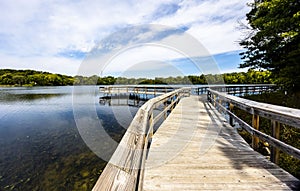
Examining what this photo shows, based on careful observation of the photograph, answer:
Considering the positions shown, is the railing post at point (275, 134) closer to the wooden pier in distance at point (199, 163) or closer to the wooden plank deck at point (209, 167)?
the wooden pier in distance at point (199, 163)

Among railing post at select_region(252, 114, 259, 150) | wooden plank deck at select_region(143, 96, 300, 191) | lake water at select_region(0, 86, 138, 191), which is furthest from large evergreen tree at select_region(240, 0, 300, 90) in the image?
lake water at select_region(0, 86, 138, 191)

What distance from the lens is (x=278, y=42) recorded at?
343 inches

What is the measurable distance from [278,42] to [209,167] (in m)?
9.35

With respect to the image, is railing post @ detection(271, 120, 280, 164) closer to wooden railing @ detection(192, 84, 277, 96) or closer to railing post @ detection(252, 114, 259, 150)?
railing post @ detection(252, 114, 259, 150)

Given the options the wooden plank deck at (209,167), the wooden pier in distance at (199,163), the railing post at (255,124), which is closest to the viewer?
the wooden pier in distance at (199,163)

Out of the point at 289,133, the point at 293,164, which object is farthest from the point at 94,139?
the point at 289,133

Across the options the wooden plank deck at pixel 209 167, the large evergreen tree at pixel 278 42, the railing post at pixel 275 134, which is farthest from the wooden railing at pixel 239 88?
the railing post at pixel 275 134

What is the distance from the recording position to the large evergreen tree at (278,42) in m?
6.91

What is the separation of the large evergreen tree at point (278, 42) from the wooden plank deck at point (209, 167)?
18.4 ft

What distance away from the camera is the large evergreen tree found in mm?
6906

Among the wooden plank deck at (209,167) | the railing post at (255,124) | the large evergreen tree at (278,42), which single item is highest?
the large evergreen tree at (278,42)

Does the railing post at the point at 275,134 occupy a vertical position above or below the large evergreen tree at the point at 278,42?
below

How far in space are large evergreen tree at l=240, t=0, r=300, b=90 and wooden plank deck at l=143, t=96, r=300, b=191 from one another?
561 centimetres

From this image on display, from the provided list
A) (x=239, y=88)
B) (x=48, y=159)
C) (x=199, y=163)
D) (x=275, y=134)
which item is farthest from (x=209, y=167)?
(x=239, y=88)
